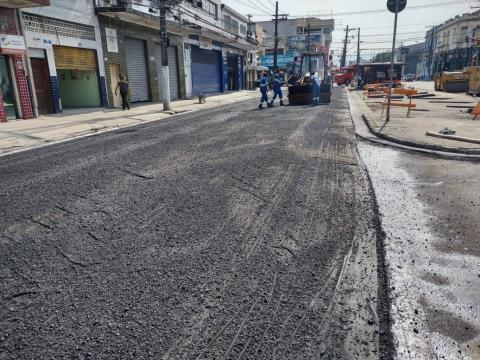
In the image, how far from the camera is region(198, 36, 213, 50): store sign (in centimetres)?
3002

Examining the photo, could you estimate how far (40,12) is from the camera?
14.6 m

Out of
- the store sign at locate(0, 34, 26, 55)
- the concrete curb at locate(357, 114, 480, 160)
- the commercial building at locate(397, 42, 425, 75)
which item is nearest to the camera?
the concrete curb at locate(357, 114, 480, 160)

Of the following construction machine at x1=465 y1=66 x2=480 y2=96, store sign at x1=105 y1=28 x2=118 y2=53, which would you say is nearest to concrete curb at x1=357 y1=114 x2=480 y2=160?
store sign at x1=105 y1=28 x2=118 y2=53

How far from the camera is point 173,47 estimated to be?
2633cm

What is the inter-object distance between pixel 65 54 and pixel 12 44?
330cm

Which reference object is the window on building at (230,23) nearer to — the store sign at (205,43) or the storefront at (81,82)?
the store sign at (205,43)

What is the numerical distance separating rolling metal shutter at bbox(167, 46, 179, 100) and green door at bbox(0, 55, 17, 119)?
13.7 metres

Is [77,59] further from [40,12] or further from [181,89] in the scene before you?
[181,89]

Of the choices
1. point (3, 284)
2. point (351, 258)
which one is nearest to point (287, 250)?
point (351, 258)

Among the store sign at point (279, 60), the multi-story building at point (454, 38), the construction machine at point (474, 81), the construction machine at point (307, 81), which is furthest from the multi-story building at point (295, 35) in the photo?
the construction machine at point (307, 81)

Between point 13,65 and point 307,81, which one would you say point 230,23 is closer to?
point 307,81

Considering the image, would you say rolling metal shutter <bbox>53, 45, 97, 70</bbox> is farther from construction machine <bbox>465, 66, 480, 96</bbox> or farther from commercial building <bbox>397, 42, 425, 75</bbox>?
commercial building <bbox>397, 42, 425, 75</bbox>

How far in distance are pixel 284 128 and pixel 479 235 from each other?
715 centimetres

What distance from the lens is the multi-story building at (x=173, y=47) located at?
19.0 m
